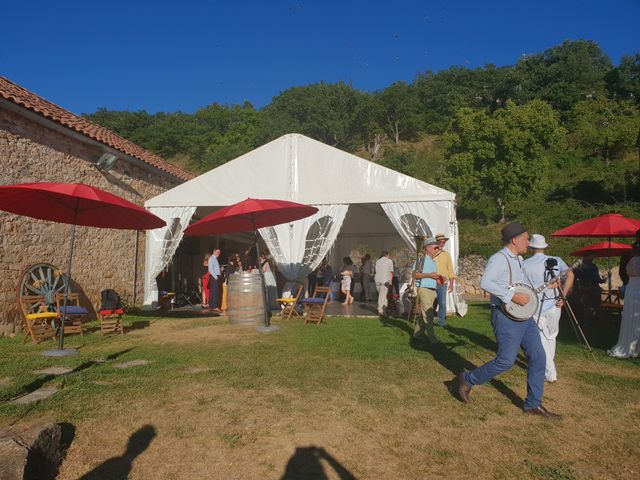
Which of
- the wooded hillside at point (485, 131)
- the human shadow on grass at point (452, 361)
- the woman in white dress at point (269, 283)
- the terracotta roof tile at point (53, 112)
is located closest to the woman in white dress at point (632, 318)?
the human shadow on grass at point (452, 361)

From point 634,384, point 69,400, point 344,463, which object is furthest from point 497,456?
point 69,400

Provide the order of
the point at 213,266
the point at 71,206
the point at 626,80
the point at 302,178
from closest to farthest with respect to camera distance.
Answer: the point at 71,206 < the point at 302,178 < the point at 213,266 < the point at 626,80

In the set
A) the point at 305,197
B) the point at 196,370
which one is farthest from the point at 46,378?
the point at 305,197

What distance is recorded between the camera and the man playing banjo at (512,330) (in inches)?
137

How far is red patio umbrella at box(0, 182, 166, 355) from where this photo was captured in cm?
528

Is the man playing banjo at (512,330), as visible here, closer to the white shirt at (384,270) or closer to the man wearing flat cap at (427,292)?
the man wearing flat cap at (427,292)

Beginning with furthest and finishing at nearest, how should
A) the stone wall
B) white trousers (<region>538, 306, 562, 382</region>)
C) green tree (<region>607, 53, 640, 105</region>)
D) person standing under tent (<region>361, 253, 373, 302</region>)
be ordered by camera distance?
green tree (<region>607, 53, 640, 105</region>)
person standing under tent (<region>361, 253, 373, 302</region>)
the stone wall
white trousers (<region>538, 306, 562, 382</region>)

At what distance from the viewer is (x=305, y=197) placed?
10.2 metres

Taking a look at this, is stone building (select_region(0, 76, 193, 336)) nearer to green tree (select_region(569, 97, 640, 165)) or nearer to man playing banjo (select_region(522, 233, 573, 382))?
man playing banjo (select_region(522, 233, 573, 382))

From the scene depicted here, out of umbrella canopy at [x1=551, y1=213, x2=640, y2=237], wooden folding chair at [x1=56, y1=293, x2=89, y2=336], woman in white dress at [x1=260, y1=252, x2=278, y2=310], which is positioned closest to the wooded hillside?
umbrella canopy at [x1=551, y1=213, x2=640, y2=237]

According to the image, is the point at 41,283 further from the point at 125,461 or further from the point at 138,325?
the point at 125,461

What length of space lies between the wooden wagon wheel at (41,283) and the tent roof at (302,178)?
11.3 feet

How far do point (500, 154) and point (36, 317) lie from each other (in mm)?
32635

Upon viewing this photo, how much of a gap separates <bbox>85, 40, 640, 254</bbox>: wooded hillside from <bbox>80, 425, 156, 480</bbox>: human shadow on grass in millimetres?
20771
